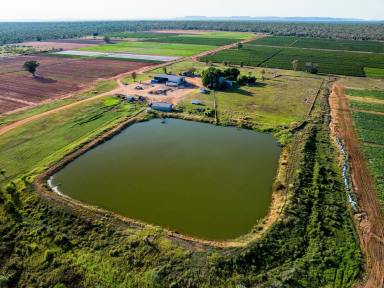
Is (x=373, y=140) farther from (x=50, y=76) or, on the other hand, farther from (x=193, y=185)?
(x=50, y=76)

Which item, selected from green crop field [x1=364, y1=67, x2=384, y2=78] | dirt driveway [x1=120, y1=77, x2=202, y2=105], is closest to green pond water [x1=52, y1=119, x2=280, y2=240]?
dirt driveway [x1=120, y1=77, x2=202, y2=105]

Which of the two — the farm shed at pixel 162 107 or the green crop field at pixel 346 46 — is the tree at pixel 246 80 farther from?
the green crop field at pixel 346 46

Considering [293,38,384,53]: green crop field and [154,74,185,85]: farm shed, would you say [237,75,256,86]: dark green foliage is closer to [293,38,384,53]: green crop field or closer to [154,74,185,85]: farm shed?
[154,74,185,85]: farm shed

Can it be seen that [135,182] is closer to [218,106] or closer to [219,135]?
[219,135]

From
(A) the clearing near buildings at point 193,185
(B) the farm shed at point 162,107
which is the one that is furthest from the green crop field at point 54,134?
(B) the farm shed at point 162,107

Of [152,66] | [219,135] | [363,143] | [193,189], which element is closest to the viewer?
[193,189]

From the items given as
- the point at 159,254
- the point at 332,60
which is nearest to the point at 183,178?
the point at 159,254

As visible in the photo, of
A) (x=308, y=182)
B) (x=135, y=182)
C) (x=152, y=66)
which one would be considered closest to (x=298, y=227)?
(x=308, y=182)
